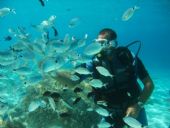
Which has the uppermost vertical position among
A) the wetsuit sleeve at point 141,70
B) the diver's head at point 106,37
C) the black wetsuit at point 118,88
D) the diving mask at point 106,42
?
the diver's head at point 106,37

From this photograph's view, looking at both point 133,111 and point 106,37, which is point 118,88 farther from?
point 106,37

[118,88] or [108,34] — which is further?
[108,34]

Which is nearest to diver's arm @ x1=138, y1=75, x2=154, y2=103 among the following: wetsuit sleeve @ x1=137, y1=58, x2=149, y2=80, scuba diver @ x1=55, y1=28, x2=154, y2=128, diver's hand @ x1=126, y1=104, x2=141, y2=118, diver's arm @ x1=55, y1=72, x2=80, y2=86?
scuba diver @ x1=55, y1=28, x2=154, y2=128

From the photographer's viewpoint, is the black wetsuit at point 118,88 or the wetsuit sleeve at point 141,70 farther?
the wetsuit sleeve at point 141,70

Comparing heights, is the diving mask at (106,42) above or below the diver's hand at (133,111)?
above

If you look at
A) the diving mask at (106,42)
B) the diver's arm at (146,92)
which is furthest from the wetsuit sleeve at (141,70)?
the diving mask at (106,42)

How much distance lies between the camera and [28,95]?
830cm

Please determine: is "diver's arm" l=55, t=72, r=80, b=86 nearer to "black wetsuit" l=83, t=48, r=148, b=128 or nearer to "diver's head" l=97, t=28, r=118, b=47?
"black wetsuit" l=83, t=48, r=148, b=128

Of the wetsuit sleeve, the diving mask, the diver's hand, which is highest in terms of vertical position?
the diving mask

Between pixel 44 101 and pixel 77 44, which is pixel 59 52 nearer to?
pixel 77 44

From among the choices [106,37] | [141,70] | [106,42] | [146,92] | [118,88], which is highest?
[106,37]

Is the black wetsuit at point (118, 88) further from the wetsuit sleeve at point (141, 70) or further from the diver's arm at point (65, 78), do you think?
the diver's arm at point (65, 78)

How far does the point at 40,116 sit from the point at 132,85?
2606mm

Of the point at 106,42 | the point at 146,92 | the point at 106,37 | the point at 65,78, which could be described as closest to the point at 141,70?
the point at 146,92
